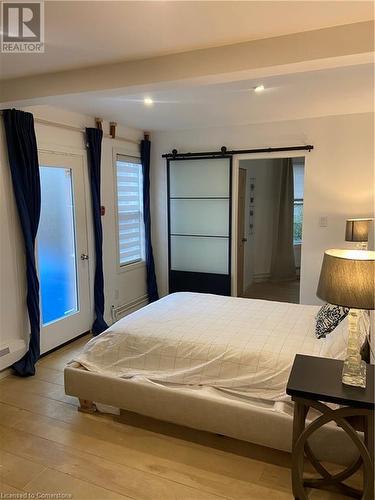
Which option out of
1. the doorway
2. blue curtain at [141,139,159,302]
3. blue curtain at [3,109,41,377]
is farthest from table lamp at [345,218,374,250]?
blue curtain at [3,109,41,377]

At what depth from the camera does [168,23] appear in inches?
73.0

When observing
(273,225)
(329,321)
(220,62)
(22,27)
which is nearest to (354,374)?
(329,321)

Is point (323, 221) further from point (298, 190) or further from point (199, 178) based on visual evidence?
point (298, 190)

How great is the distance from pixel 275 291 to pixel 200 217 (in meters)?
2.05

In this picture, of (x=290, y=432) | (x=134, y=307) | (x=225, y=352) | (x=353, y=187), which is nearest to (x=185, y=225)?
(x=134, y=307)

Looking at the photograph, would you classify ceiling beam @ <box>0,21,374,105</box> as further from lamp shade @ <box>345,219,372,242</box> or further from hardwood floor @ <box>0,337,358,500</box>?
hardwood floor @ <box>0,337,358,500</box>

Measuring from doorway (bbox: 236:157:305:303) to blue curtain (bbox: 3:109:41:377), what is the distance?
3676mm

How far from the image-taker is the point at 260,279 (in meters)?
6.83

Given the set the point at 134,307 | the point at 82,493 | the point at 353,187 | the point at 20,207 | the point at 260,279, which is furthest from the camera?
the point at 260,279

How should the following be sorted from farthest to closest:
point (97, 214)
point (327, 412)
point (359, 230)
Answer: point (97, 214) → point (359, 230) → point (327, 412)

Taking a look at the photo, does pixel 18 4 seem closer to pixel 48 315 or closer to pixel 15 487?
pixel 15 487

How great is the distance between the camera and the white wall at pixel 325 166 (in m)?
4.07

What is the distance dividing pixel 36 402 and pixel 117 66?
259 centimetres

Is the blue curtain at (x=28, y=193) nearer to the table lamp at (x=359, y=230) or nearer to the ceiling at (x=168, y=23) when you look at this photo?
the ceiling at (x=168, y=23)
